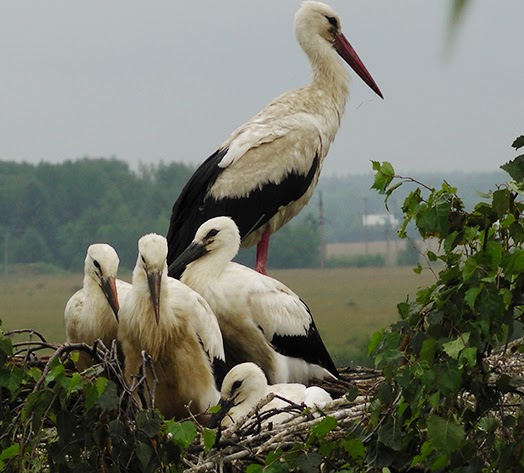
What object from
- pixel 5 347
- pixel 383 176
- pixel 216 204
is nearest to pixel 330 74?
pixel 216 204

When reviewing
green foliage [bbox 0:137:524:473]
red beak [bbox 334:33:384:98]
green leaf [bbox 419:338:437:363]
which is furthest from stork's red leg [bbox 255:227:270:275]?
green leaf [bbox 419:338:437:363]

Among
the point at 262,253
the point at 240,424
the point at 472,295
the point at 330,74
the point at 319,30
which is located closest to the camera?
the point at 472,295

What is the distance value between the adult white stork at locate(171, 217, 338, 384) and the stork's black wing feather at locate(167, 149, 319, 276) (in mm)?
1034

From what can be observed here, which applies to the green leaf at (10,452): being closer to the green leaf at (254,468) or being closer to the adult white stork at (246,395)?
the green leaf at (254,468)

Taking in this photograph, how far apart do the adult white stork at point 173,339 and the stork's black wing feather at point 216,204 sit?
158 centimetres

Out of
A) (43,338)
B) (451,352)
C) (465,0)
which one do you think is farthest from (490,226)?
(43,338)

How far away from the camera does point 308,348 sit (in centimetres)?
584

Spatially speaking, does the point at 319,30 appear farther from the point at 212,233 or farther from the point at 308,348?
the point at 308,348

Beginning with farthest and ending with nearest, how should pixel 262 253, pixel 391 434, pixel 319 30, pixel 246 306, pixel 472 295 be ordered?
pixel 319 30, pixel 262 253, pixel 246 306, pixel 391 434, pixel 472 295

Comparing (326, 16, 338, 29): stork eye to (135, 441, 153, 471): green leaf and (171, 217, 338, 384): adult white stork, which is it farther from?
(135, 441, 153, 471): green leaf

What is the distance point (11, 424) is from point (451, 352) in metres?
1.55

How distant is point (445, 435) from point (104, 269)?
2.41 m

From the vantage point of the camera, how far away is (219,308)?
554cm

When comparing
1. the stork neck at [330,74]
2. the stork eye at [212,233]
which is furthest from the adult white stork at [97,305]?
the stork neck at [330,74]
